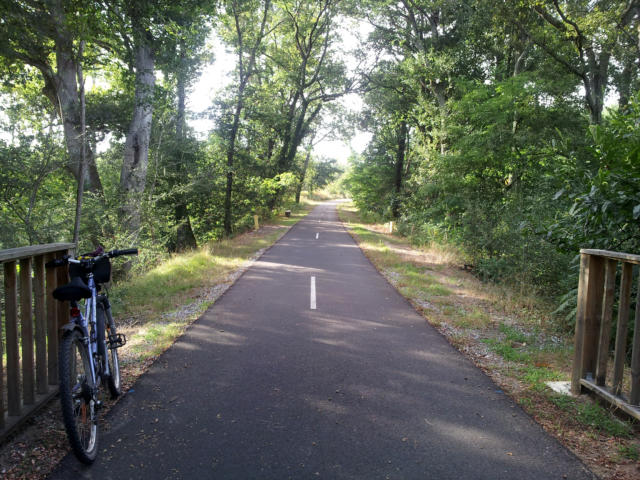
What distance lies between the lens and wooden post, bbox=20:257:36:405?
10.9 feet

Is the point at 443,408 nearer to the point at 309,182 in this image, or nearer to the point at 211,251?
the point at 211,251

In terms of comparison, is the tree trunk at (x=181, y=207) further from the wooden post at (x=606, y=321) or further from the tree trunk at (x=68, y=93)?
the wooden post at (x=606, y=321)

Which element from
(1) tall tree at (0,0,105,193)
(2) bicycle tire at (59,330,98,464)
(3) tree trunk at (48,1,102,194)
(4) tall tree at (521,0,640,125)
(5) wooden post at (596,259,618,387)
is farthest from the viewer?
(4) tall tree at (521,0,640,125)

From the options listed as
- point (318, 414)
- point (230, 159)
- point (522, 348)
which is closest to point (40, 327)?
point (318, 414)

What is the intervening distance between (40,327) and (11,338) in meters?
0.40

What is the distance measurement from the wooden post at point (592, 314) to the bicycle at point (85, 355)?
14.7 ft

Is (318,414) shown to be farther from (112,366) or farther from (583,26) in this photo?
(583,26)

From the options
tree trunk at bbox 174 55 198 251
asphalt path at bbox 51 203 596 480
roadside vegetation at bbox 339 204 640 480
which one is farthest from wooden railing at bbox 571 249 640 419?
tree trunk at bbox 174 55 198 251

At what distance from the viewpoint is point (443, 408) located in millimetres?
3838

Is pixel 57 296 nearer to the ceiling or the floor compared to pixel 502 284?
nearer to the ceiling

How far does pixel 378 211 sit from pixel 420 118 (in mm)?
12625

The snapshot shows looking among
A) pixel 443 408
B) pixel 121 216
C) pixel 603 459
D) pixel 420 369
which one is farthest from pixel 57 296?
pixel 121 216

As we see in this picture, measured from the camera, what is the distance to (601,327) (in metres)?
3.80

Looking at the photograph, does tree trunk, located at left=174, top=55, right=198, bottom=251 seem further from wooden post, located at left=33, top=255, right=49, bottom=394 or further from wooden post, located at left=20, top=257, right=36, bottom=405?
wooden post, located at left=20, top=257, right=36, bottom=405
